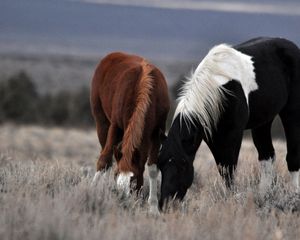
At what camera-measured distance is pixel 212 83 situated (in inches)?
339

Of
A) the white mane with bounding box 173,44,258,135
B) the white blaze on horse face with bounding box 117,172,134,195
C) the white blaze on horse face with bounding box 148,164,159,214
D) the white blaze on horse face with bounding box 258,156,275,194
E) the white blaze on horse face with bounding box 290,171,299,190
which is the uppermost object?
the white mane with bounding box 173,44,258,135

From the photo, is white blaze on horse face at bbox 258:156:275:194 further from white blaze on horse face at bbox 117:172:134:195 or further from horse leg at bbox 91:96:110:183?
horse leg at bbox 91:96:110:183

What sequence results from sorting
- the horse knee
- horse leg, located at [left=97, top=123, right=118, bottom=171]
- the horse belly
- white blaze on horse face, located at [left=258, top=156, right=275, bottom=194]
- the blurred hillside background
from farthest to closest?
the blurred hillside background, white blaze on horse face, located at [left=258, top=156, right=275, bottom=194], horse leg, located at [left=97, top=123, right=118, bottom=171], the horse belly, the horse knee

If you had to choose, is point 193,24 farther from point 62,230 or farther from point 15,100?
point 62,230

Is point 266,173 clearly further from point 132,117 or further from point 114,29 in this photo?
point 114,29

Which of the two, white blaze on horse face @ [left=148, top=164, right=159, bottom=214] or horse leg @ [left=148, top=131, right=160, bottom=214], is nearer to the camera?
white blaze on horse face @ [left=148, top=164, right=159, bottom=214]

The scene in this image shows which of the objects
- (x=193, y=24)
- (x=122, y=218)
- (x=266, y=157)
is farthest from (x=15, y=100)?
(x=193, y=24)

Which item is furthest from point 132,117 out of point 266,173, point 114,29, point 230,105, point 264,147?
point 114,29

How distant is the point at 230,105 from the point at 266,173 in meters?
1.71

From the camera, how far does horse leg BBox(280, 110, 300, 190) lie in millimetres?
9969

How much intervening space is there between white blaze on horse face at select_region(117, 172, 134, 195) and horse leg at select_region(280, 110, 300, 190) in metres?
2.66

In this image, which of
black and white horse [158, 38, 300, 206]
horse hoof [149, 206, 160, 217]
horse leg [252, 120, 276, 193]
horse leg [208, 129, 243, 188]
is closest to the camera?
horse hoof [149, 206, 160, 217]

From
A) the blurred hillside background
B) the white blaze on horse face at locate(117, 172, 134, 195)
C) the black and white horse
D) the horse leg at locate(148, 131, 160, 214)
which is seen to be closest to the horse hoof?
the black and white horse

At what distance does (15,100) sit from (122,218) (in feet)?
89.6
